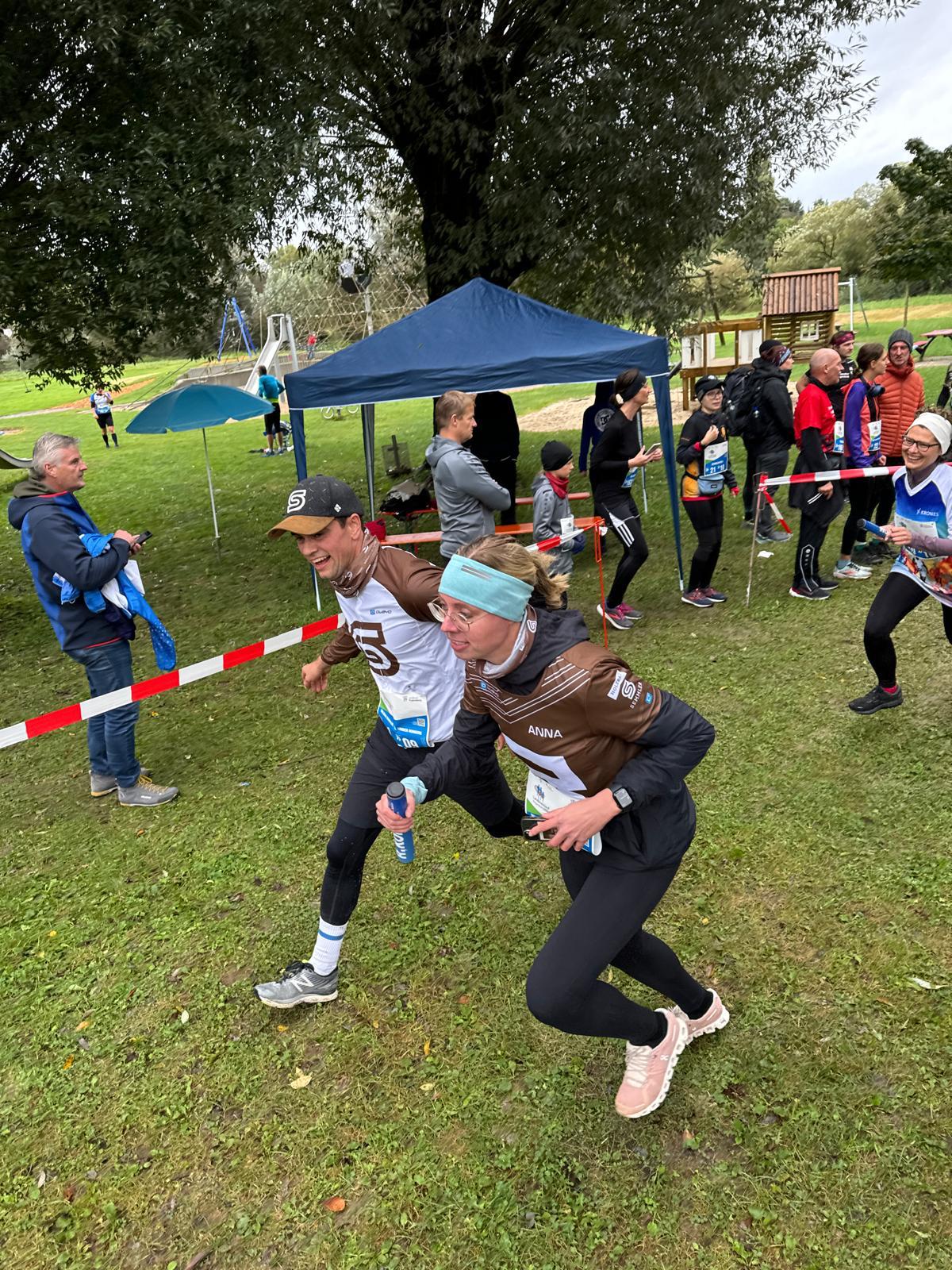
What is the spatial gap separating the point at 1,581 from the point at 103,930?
882 cm

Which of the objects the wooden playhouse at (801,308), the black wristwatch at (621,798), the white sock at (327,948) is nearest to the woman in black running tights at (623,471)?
the white sock at (327,948)

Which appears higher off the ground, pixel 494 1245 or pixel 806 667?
pixel 806 667

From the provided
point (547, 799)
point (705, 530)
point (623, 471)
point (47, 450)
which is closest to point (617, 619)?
point (705, 530)

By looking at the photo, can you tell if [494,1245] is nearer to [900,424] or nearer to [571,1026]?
[571,1026]

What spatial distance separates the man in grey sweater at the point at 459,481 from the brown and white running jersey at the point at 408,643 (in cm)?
309

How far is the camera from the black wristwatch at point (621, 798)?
226cm

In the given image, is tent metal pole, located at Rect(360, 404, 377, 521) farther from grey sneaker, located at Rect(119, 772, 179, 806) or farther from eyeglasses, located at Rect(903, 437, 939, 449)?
eyeglasses, located at Rect(903, 437, 939, 449)

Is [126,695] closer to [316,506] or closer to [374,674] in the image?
[374,674]

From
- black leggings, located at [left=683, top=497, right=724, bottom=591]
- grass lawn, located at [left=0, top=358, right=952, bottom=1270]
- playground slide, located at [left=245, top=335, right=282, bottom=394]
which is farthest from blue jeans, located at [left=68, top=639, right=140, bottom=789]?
playground slide, located at [left=245, top=335, right=282, bottom=394]

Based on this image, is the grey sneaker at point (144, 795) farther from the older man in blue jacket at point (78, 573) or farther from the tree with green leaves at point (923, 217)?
the tree with green leaves at point (923, 217)

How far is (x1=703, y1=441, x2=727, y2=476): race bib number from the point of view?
7.14m

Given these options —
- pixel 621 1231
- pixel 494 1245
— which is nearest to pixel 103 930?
pixel 494 1245

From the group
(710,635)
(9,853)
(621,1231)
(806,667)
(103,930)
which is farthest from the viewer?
(710,635)

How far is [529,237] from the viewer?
10602 mm
